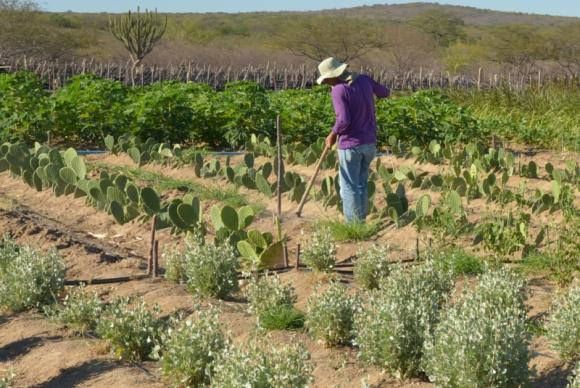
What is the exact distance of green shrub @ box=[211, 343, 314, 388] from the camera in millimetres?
4219

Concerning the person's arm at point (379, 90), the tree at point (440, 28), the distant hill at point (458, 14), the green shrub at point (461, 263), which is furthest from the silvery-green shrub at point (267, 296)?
the distant hill at point (458, 14)

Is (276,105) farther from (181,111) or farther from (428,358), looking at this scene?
(428,358)

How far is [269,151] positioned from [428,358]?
818 centimetres

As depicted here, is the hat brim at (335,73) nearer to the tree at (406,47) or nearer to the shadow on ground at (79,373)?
the shadow on ground at (79,373)

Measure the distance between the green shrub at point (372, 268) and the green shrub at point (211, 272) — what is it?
73 centimetres

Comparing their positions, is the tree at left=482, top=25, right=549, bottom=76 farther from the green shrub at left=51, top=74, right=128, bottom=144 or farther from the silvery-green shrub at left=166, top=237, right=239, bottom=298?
the silvery-green shrub at left=166, top=237, right=239, bottom=298

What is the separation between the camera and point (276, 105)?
14.9m

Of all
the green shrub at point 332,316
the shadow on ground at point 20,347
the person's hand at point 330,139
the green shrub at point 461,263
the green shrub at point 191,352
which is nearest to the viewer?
the green shrub at point 191,352

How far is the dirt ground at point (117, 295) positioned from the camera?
511 cm

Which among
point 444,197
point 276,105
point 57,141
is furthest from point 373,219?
point 57,141

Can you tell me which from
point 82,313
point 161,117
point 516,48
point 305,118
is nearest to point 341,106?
point 82,313

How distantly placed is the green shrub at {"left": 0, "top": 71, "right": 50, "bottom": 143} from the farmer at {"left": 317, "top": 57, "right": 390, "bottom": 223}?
21.9 ft

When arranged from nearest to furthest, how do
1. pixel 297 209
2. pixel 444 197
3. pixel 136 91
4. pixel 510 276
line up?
pixel 510 276
pixel 444 197
pixel 297 209
pixel 136 91

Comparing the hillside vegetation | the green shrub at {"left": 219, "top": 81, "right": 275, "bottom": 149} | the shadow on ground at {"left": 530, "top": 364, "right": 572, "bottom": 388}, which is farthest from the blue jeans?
the hillside vegetation
